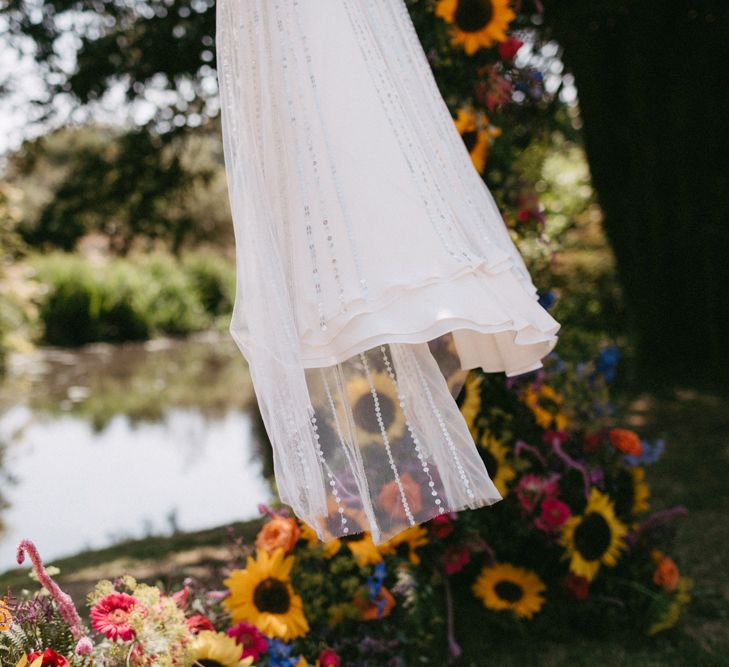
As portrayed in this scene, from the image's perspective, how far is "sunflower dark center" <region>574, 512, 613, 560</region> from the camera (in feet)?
8.25

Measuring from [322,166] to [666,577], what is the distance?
1810mm

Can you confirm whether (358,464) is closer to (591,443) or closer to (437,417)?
(437,417)

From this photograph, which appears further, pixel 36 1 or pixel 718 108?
pixel 718 108

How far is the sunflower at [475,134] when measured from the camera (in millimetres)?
2664

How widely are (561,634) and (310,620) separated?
37.7 inches

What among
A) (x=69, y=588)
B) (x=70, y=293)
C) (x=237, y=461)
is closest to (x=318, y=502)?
(x=69, y=588)

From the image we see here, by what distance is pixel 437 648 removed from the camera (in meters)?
2.49

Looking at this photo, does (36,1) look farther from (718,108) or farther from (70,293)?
(70,293)

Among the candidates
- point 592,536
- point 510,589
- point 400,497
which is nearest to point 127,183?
point 510,589

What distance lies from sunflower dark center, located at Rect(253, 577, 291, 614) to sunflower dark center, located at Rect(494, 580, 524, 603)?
2.64 feet

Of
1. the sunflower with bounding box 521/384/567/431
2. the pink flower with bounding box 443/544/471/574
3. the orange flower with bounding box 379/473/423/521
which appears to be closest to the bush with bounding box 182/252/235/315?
the sunflower with bounding box 521/384/567/431

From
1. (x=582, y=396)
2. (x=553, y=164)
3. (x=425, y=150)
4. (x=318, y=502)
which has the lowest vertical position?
(x=553, y=164)

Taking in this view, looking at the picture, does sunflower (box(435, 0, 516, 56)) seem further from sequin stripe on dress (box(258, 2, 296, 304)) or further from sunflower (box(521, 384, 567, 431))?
sunflower (box(521, 384, 567, 431))

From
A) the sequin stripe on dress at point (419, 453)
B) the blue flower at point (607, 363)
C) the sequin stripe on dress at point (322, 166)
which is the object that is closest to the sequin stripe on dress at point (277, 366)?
the sequin stripe on dress at point (322, 166)
